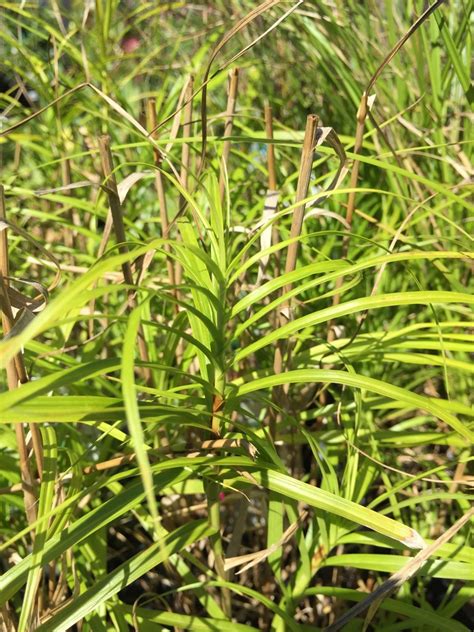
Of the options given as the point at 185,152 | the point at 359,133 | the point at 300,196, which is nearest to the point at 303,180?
the point at 300,196

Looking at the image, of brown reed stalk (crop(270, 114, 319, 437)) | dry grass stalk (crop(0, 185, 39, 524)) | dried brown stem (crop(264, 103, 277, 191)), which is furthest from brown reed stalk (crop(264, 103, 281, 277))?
dry grass stalk (crop(0, 185, 39, 524))

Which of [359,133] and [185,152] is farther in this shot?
[185,152]

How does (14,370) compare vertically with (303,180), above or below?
below

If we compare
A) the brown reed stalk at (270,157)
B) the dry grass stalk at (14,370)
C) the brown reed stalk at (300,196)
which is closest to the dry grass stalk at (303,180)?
the brown reed stalk at (300,196)

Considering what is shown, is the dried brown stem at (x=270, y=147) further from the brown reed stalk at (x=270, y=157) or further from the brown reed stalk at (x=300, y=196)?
the brown reed stalk at (x=300, y=196)

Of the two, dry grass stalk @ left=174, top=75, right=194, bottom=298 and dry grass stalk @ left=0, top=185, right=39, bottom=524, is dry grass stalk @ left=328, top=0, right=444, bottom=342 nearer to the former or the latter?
dry grass stalk @ left=174, top=75, right=194, bottom=298

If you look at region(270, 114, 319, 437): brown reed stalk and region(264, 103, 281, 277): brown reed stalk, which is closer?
region(270, 114, 319, 437): brown reed stalk

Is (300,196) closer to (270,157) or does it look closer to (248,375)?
(270,157)

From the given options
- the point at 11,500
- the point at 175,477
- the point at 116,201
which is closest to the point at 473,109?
the point at 116,201

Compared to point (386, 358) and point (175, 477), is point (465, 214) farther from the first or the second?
point (175, 477)

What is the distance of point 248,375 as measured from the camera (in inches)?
35.4

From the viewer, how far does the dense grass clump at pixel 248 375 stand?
0.58 metres

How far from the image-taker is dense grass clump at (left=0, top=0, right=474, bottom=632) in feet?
1.92

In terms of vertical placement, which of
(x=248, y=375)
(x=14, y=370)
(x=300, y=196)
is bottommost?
(x=248, y=375)
